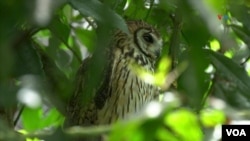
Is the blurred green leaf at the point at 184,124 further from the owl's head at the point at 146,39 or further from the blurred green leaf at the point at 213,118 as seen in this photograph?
the owl's head at the point at 146,39

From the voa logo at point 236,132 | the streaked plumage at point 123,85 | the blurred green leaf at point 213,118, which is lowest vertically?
the streaked plumage at point 123,85

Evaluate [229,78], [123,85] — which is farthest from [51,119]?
[123,85]

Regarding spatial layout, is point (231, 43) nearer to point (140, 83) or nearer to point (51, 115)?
point (51, 115)

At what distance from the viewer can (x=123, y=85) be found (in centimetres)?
212

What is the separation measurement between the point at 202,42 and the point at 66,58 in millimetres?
1110

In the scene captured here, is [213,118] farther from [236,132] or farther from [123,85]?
[123,85]

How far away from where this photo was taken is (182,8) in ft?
1.68

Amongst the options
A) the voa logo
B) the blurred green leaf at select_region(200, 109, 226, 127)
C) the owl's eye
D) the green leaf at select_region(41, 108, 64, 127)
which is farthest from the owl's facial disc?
the blurred green leaf at select_region(200, 109, 226, 127)

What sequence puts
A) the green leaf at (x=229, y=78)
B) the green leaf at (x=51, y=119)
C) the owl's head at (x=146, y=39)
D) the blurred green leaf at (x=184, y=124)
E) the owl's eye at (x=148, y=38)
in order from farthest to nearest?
the owl's eye at (x=148, y=38)
the owl's head at (x=146, y=39)
the green leaf at (x=51, y=119)
the green leaf at (x=229, y=78)
the blurred green leaf at (x=184, y=124)

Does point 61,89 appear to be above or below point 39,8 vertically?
below

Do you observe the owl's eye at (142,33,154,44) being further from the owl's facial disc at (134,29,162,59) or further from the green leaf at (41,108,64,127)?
the green leaf at (41,108,64,127)

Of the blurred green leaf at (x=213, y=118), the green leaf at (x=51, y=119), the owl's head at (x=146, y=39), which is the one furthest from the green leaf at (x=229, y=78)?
the blurred green leaf at (x=213, y=118)

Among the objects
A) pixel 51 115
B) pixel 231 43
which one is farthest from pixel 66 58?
pixel 231 43

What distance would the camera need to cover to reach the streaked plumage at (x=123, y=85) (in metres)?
2.03
